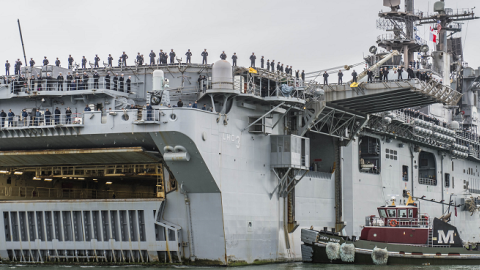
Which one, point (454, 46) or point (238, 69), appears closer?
point (238, 69)

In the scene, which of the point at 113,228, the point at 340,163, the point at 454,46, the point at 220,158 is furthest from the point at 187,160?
the point at 454,46

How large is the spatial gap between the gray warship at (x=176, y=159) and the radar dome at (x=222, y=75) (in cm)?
5

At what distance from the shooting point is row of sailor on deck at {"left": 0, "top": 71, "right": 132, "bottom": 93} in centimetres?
3294

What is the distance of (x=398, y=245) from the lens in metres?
34.8

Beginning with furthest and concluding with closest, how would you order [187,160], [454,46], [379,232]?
[454,46] → [379,232] → [187,160]

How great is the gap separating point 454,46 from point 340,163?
29473 millimetres

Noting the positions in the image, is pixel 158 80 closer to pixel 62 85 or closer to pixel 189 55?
pixel 189 55

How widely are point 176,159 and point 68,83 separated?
25.4ft

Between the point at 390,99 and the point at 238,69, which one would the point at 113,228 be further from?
the point at 390,99

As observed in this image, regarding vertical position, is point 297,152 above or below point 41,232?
above

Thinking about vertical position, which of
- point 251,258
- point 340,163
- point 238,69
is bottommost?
point 251,258

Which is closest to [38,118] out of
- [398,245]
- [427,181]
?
[398,245]

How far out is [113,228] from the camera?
33000 mm

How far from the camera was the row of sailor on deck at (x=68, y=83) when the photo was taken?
32.9 m
